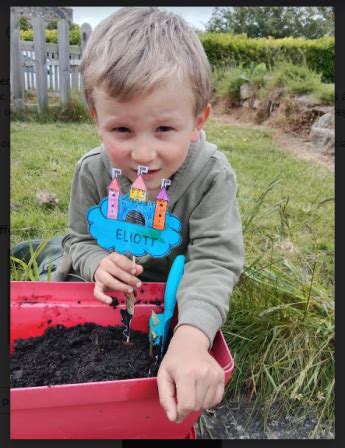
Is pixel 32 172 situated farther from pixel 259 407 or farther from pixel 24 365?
pixel 259 407

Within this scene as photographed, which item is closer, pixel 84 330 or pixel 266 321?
pixel 84 330

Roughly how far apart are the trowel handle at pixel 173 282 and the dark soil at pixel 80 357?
99 millimetres

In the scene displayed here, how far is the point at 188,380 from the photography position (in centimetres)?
63

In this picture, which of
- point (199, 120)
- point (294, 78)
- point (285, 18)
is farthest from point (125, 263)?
point (294, 78)

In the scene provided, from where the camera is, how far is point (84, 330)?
893 mm

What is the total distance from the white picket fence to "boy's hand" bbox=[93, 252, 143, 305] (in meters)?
1.21

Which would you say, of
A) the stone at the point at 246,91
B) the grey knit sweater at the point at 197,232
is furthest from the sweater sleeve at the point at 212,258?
the stone at the point at 246,91

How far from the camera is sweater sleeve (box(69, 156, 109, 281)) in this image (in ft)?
3.02

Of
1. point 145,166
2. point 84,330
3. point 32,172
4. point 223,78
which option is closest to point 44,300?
point 84,330

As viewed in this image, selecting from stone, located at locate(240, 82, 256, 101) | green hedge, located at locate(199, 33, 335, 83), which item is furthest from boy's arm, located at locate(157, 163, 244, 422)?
stone, located at locate(240, 82, 256, 101)

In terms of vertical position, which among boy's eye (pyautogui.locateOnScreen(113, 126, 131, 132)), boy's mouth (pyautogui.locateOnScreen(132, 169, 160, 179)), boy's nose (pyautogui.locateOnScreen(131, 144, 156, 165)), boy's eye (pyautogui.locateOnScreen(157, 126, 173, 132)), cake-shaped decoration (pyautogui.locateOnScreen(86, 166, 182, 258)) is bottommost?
cake-shaped decoration (pyautogui.locateOnScreen(86, 166, 182, 258))

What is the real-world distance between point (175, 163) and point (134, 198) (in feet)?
0.30

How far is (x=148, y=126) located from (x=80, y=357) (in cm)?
40

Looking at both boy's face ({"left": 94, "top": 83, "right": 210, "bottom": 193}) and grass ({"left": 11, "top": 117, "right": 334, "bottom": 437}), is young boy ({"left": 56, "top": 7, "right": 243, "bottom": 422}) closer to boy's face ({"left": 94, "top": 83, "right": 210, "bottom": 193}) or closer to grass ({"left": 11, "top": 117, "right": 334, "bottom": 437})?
boy's face ({"left": 94, "top": 83, "right": 210, "bottom": 193})
